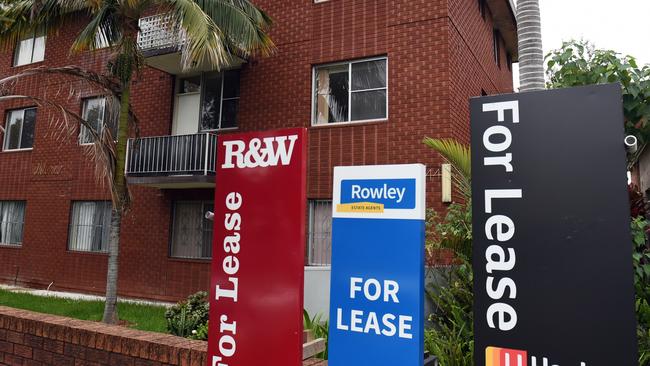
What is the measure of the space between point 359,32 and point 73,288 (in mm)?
10664

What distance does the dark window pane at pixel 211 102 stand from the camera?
1192cm

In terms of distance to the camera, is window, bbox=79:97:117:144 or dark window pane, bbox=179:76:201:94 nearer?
dark window pane, bbox=179:76:201:94

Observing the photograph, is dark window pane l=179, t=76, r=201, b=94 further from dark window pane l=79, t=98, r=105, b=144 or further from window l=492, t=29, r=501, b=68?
window l=492, t=29, r=501, b=68

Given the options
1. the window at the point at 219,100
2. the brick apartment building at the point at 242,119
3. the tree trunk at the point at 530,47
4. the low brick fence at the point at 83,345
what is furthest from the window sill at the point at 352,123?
the low brick fence at the point at 83,345

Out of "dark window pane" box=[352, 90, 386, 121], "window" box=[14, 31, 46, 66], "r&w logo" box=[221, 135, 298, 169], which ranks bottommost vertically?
"r&w logo" box=[221, 135, 298, 169]

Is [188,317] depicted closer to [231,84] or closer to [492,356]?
[492,356]

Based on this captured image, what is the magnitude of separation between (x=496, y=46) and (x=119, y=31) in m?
11.5

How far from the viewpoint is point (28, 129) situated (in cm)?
1547

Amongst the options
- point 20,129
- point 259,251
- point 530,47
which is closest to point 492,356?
point 259,251

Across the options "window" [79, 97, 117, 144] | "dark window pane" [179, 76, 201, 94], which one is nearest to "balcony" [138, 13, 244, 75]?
"dark window pane" [179, 76, 201, 94]

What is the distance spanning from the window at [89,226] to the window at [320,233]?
255 inches

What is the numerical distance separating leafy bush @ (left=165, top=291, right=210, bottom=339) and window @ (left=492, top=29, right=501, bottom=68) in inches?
464

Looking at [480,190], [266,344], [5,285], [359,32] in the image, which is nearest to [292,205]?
[266,344]

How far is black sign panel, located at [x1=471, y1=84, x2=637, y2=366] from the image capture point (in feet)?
5.91
